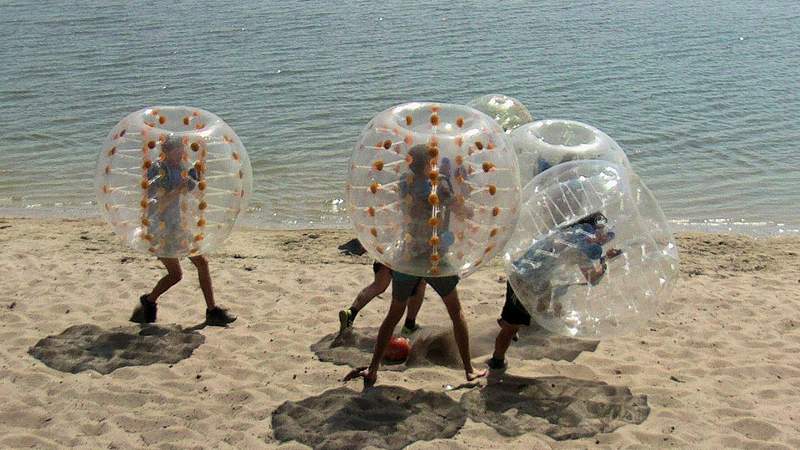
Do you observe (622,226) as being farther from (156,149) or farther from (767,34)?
(767,34)

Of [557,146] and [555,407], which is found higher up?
[557,146]

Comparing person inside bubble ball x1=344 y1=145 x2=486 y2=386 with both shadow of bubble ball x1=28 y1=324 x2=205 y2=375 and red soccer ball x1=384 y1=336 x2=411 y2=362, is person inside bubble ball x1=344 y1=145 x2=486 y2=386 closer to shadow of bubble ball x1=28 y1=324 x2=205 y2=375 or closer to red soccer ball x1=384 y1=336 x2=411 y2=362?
red soccer ball x1=384 y1=336 x2=411 y2=362

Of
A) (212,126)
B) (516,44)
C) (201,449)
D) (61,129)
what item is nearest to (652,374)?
(201,449)

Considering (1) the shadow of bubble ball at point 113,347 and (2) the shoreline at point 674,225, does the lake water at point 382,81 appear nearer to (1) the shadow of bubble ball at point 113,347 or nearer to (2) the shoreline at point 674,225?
(2) the shoreline at point 674,225

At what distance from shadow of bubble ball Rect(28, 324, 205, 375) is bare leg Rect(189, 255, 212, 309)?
1.04 feet

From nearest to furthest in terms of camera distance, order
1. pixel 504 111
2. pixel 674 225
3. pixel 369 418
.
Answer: pixel 369 418, pixel 504 111, pixel 674 225

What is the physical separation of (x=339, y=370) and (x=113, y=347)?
5.77ft

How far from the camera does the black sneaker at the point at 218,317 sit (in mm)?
7434

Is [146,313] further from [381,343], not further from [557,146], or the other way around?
[557,146]

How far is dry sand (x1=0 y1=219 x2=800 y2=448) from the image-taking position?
564 centimetres

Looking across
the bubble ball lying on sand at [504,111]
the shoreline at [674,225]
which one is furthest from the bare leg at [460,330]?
the shoreline at [674,225]

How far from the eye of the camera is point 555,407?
603cm

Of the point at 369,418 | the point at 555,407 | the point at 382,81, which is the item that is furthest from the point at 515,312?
the point at 382,81

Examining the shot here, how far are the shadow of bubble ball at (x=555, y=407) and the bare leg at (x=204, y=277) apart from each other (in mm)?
2418
